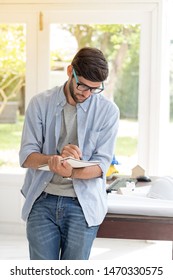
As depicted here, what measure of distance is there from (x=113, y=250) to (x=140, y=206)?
2254mm

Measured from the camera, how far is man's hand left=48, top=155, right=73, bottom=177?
2159 mm

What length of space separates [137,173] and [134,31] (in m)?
1.94

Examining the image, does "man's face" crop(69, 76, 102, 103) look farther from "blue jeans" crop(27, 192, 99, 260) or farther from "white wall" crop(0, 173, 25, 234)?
"white wall" crop(0, 173, 25, 234)

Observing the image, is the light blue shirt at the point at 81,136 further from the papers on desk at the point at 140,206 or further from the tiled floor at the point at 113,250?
the tiled floor at the point at 113,250

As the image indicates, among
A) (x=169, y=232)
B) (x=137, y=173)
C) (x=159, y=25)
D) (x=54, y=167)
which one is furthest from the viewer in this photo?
(x=159, y=25)

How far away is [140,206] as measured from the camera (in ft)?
8.90

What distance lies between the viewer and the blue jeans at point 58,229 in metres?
2.22

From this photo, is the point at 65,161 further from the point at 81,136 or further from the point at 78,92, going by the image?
the point at 78,92

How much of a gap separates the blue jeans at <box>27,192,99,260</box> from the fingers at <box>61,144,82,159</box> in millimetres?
175

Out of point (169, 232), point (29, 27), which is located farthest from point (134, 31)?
point (169, 232)

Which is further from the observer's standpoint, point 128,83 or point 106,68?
point 128,83

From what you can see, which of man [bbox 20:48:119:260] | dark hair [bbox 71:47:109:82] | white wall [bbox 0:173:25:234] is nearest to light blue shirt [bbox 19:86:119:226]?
man [bbox 20:48:119:260]

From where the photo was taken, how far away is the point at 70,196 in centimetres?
223

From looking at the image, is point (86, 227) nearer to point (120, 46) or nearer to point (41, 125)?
point (41, 125)
